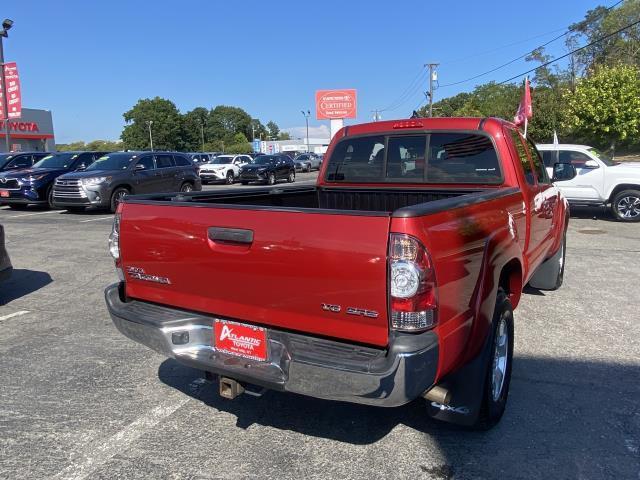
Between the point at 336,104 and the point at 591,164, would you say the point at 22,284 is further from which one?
the point at 336,104

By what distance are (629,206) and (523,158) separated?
9.46 m

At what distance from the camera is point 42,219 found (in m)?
13.5

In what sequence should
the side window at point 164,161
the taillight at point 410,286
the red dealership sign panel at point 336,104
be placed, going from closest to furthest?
the taillight at point 410,286
the side window at point 164,161
the red dealership sign panel at point 336,104

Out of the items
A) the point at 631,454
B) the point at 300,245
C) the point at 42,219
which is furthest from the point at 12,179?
the point at 631,454

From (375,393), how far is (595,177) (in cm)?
1197

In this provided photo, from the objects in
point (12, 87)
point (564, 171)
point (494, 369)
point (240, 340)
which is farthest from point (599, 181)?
point (12, 87)

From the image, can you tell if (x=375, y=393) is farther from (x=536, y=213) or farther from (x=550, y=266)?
(x=550, y=266)

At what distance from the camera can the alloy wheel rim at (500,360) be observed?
3199 millimetres

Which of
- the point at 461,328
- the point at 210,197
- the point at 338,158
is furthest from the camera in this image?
the point at 338,158

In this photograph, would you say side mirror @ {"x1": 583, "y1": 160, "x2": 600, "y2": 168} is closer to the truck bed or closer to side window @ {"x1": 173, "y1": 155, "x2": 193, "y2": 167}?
the truck bed

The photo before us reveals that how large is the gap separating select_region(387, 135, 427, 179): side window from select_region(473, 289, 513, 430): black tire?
5.53 feet

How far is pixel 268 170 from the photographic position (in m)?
28.4

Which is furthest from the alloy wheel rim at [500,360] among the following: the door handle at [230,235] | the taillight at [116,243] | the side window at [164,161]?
the side window at [164,161]

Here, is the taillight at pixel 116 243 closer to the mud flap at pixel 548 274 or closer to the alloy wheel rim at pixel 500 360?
the alloy wheel rim at pixel 500 360
